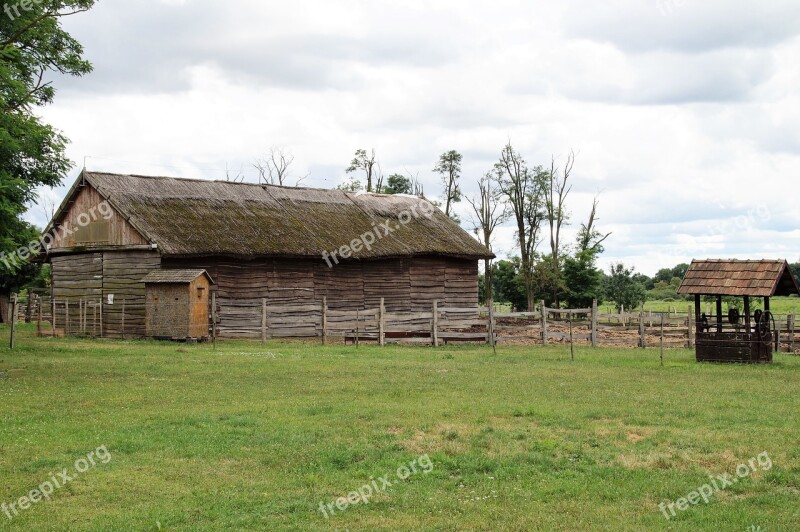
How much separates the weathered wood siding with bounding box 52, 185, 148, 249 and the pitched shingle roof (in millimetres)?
1581

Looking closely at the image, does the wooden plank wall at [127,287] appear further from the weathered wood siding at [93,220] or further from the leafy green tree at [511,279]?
the leafy green tree at [511,279]

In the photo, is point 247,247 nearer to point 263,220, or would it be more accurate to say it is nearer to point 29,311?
point 263,220

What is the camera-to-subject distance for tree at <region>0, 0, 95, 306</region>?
1839 centimetres

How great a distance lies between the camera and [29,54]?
2772 centimetres

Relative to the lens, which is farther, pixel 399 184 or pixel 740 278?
pixel 399 184

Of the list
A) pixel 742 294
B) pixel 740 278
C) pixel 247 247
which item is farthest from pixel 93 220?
pixel 742 294

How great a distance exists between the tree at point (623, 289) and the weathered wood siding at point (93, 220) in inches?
1473

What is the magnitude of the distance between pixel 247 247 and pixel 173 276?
151 inches

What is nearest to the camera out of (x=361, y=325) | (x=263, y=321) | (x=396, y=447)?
(x=396, y=447)

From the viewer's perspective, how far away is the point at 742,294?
22.8 metres

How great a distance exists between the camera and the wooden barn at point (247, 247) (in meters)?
31.3

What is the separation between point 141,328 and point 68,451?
20.8m

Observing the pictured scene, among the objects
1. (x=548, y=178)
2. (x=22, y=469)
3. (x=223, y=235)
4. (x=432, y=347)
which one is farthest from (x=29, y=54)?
(x=548, y=178)

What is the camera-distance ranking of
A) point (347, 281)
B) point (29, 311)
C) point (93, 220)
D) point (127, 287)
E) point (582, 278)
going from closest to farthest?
point (127, 287) < point (93, 220) < point (347, 281) < point (29, 311) < point (582, 278)
